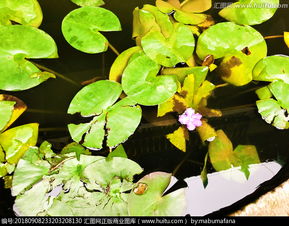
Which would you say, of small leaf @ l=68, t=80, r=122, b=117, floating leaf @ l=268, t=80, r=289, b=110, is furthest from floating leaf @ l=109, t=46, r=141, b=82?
floating leaf @ l=268, t=80, r=289, b=110

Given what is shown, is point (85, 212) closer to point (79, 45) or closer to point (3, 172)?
point (3, 172)

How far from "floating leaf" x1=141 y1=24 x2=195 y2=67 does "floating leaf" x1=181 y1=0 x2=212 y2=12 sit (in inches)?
Answer: 7.1

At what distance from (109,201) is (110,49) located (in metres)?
0.64

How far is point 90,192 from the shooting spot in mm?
1028

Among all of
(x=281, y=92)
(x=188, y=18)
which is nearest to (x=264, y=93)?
(x=281, y=92)

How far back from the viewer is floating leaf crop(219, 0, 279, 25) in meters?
1.32

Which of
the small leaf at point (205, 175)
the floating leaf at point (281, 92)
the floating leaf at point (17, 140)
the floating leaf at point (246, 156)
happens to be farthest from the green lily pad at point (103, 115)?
the floating leaf at point (281, 92)

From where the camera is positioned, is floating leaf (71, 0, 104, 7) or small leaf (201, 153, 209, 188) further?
floating leaf (71, 0, 104, 7)

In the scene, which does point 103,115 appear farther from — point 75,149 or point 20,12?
point 20,12

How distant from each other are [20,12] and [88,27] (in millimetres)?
→ 287

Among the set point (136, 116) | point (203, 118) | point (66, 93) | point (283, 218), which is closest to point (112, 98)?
point (136, 116)

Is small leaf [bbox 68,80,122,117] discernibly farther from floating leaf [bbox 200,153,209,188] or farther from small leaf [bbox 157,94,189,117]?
floating leaf [bbox 200,153,209,188]

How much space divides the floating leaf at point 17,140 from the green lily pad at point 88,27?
36cm

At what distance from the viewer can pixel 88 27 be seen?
4.19ft
